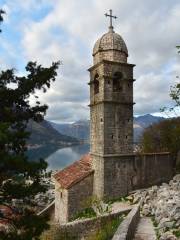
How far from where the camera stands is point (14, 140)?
37.0ft

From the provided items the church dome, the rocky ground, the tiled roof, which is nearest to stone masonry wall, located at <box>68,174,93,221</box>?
the tiled roof

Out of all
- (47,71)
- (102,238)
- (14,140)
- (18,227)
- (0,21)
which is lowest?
(102,238)

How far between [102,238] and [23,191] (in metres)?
5.63

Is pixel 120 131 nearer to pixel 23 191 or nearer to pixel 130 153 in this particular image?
pixel 130 153

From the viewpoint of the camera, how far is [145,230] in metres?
15.5

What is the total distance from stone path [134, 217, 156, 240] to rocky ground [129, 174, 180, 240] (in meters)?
0.24

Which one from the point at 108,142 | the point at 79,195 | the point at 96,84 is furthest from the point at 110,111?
the point at 79,195

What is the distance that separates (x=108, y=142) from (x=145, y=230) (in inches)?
322

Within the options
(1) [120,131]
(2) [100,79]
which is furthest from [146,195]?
(2) [100,79]

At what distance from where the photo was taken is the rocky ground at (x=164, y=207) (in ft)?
46.9

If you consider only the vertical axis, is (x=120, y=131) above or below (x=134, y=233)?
above

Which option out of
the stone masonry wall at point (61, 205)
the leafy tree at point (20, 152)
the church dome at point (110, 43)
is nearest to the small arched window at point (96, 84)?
the church dome at point (110, 43)

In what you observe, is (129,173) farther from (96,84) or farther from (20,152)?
(20,152)

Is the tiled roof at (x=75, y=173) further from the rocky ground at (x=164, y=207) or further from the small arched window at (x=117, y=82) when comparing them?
the small arched window at (x=117, y=82)
